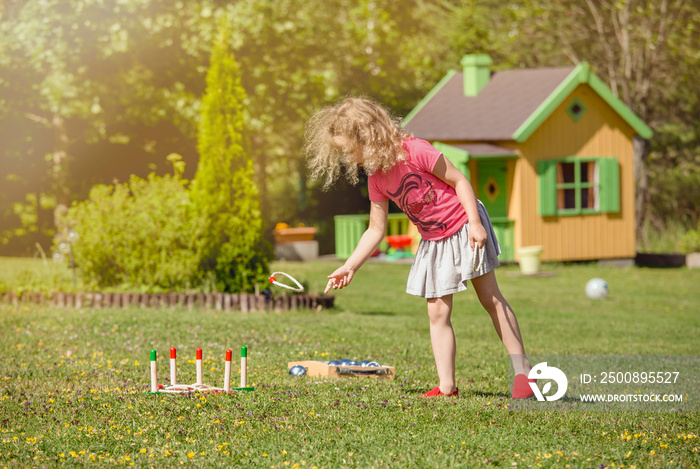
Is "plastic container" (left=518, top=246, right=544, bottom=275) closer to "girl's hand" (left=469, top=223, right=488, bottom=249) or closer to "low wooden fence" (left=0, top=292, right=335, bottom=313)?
"low wooden fence" (left=0, top=292, right=335, bottom=313)

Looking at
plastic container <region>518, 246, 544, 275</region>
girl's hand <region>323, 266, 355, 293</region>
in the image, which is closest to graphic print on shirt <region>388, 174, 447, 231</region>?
girl's hand <region>323, 266, 355, 293</region>

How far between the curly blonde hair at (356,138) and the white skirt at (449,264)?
0.59m

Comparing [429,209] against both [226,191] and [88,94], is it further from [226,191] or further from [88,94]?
[88,94]

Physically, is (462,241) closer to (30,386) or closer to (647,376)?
(647,376)

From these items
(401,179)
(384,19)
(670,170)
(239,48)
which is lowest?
(401,179)

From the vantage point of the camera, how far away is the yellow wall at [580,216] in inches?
740

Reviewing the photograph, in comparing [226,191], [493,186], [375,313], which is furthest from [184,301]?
[493,186]

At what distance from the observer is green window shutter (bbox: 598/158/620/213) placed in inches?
768

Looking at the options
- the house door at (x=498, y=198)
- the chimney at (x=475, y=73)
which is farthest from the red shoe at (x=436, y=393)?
the chimney at (x=475, y=73)

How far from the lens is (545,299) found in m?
13.0

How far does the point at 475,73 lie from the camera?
21125mm

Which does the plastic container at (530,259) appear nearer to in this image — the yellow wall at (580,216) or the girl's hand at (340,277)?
the yellow wall at (580,216)

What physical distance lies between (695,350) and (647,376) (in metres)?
1.99

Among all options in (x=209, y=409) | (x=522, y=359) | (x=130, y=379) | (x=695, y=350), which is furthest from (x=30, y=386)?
(x=695, y=350)
